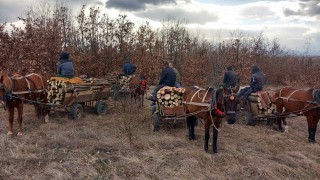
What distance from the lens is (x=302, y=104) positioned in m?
10.0

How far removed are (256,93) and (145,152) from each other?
5.57 metres

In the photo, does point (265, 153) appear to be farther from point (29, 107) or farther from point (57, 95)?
point (29, 107)

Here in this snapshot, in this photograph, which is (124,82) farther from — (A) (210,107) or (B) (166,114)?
(A) (210,107)

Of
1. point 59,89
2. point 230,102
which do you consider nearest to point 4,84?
point 59,89

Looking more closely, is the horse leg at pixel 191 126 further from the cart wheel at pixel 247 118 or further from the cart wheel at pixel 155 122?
the cart wheel at pixel 247 118

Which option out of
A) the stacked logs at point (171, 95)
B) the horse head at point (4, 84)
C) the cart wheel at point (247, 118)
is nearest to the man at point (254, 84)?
the cart wheel at point (247, 118)

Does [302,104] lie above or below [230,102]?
below

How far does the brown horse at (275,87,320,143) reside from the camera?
9.68 m

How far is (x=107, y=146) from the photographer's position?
835 centimetres

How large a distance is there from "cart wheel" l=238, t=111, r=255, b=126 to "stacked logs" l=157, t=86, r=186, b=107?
140 inches

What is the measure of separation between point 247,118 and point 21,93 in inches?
320

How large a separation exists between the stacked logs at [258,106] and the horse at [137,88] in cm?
527

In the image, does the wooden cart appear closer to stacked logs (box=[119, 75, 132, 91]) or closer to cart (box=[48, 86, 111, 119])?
cart (box=[48, 86, 111, 119])

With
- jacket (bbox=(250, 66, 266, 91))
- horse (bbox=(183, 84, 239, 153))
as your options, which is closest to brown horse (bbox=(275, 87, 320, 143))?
jacket (bbox=(250, 66, 266, 91))
